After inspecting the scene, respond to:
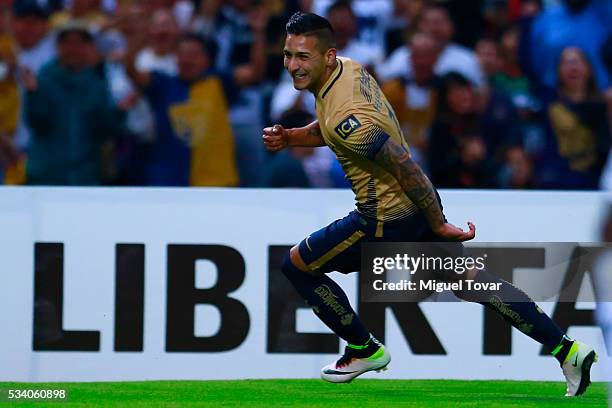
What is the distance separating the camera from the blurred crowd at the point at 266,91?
10.4 metres

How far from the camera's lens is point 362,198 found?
689 cm

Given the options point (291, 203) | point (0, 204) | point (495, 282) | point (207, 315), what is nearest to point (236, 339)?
point (207, 315)

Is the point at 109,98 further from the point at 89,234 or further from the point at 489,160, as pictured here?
the point at 489,160

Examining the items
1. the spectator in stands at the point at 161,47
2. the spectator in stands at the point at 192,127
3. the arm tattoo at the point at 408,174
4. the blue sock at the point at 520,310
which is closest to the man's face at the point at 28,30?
the spectator in stands at the point at 161,47

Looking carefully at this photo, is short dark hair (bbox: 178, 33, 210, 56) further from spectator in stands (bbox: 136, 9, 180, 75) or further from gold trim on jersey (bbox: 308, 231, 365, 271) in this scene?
gold trim on jersey (bbox: 308, 231, 365, 271)

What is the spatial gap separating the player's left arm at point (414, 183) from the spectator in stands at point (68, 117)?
4.43 m

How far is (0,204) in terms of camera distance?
8773 millimetres

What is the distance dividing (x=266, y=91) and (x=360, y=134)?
481 cm

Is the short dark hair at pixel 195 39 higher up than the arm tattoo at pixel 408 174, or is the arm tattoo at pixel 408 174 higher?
the short dark hair at pixel 195 39

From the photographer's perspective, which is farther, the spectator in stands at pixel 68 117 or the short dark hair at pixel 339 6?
the short dark hair at pixel 339 6

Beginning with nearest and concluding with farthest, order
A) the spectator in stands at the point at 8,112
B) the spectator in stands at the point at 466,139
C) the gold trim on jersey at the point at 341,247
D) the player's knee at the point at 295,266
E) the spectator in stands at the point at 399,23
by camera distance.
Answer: the gold trim on jersey at the point at 341,247 < the player's knee at the point at 295,266 < the spectator in stands at the point at 466,139 < the spectator in stands at the point at 8,112 < the spectator in stands at the point at 399,23

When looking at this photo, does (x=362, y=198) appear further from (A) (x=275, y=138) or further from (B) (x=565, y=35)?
(B) (x=565, y=35)

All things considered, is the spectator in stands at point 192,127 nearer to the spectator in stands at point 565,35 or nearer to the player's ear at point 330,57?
the spectator in stands at point 565,35

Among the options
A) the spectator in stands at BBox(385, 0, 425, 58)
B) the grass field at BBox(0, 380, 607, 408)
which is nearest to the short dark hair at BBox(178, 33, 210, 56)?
the spectator in stands at BBox(385, 0, 425, 58)
